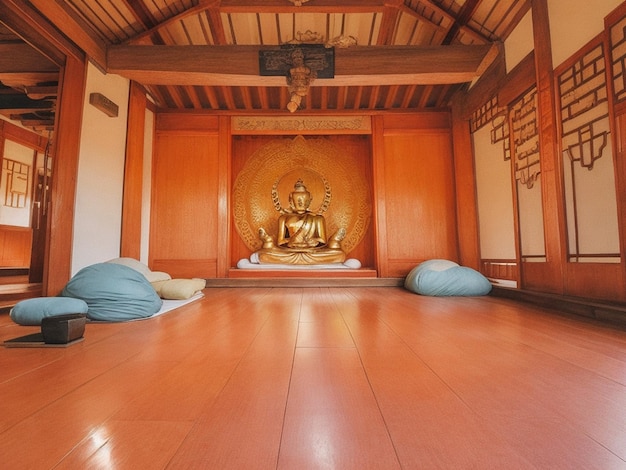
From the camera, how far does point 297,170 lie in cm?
496

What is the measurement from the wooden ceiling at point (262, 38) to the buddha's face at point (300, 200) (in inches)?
67.7

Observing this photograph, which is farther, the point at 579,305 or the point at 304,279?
the point at 304,279

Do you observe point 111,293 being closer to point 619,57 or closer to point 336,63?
point 336,63

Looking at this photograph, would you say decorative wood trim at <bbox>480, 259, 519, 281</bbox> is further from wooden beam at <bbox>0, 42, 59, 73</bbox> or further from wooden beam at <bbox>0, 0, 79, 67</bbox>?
wooden beam at <bbox>0, 42, 59, 73</bbox>

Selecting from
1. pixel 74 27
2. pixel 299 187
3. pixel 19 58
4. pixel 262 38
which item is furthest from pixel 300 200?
pixel 19 58

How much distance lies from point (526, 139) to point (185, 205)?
150 inches

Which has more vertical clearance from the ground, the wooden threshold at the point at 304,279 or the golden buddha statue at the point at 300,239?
the golden buddha statue at the point at 300,239

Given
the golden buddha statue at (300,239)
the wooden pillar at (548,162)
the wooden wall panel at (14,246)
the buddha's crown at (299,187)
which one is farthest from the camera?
the buddha's crown at (299,187)

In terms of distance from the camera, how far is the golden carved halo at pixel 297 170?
4738mm

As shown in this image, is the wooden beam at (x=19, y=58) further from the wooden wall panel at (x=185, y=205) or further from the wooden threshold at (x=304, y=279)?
the wooden threshold at (x=304, y=279)

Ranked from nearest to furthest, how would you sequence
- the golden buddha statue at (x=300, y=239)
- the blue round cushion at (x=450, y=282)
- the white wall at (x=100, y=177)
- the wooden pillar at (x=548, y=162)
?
the wooden pillar at (x=548, y=162), the white wall at (x=100, y=177), the blue round cushion at (x=450, y=282), the golden buddha statue at (x=300, y=239)

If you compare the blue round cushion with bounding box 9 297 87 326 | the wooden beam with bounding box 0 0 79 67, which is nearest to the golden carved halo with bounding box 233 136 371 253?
the wooden beam with bounding box 0 0 79 67

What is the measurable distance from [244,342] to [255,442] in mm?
742

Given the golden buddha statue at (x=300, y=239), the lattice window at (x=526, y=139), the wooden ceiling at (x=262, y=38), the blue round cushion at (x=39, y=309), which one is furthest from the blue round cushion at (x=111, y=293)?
the lattice window at (x=526, y=139)
